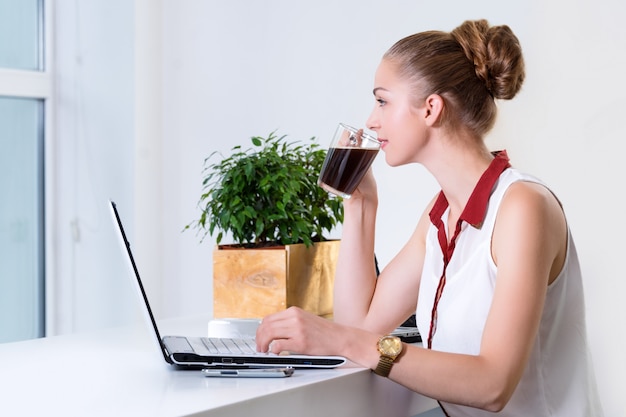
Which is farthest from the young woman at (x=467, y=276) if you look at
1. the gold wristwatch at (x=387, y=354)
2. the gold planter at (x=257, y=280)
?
the gold planter at (x=257, y=280)

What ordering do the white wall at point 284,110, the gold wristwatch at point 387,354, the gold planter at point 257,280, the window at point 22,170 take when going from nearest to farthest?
the gold wristwatch at point 387,354
the gold planter at point 257,280
the white wall at point 284,110
the window at point 22,170

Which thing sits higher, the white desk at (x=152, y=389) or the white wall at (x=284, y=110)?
the white wall at (x=284, y=110)

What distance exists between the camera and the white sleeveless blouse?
1.38 m

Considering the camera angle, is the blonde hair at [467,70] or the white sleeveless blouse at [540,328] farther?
the blonde hair at [467,70]

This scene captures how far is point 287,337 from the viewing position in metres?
1.29

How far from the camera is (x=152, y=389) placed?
1158 mm

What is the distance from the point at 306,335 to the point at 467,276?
317mm

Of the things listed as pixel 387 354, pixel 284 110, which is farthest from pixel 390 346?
pixel 284 110

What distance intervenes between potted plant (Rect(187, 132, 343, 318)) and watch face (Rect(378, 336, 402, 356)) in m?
0.45

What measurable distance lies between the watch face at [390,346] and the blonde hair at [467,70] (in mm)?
447

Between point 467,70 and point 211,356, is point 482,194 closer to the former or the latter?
point 467,70

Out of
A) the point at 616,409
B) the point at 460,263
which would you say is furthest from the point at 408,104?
the point at 616,409

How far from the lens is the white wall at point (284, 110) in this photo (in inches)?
92.0

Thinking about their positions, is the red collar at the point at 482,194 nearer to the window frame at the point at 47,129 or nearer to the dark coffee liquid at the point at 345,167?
the dark coffee liquid at the point at 345,167
